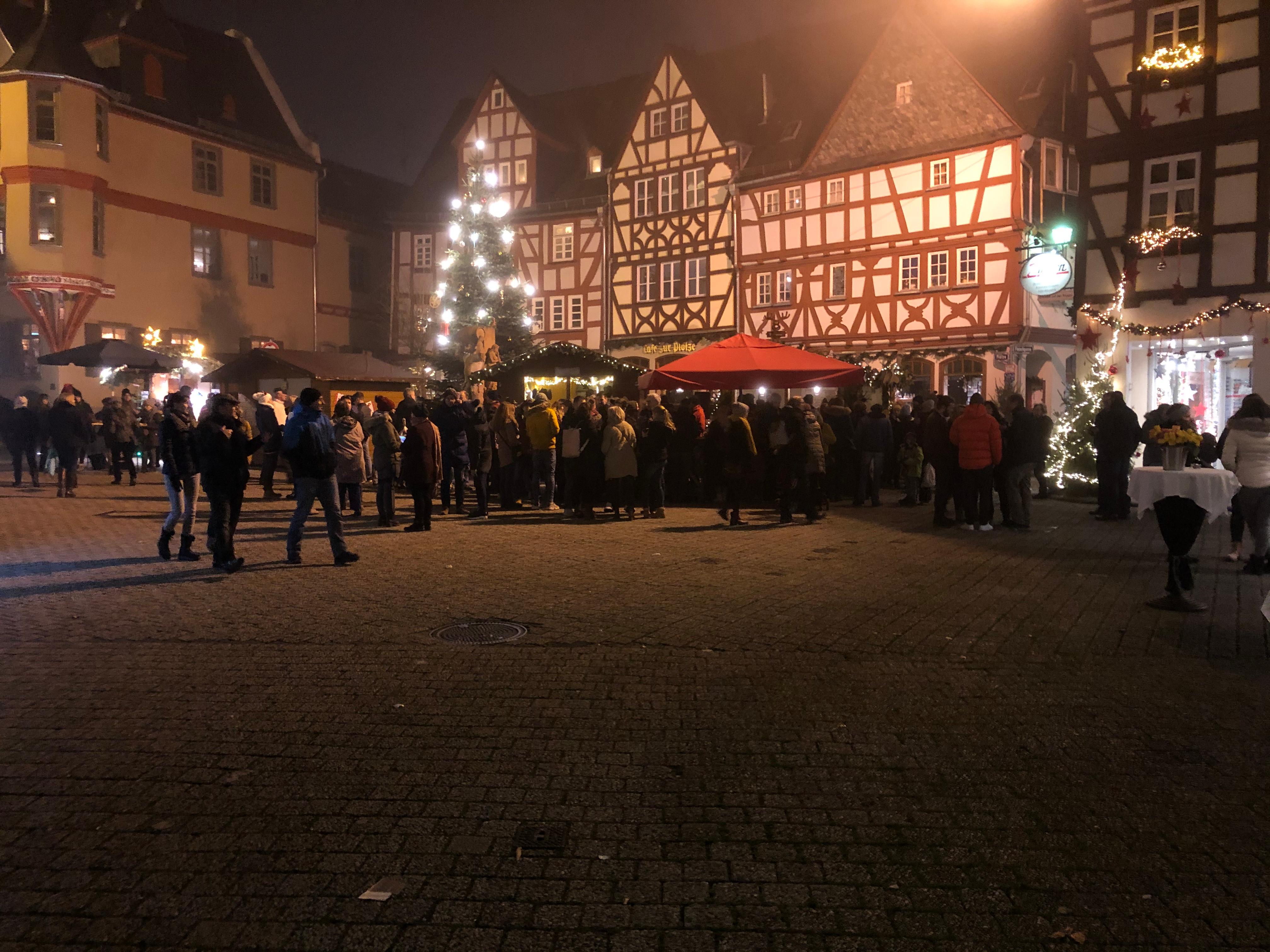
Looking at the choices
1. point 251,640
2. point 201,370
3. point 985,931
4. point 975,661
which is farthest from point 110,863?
point 201,370

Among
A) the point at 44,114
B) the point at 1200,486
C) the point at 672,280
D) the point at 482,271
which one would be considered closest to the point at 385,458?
the point at 1200,486

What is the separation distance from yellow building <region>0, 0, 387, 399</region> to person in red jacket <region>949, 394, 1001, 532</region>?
29.1 metres

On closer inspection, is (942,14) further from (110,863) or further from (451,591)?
(110,863)

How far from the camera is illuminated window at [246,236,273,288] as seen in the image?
130 feet

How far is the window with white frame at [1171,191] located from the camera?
74.1 ft

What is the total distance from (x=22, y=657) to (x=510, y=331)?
30.7 meters

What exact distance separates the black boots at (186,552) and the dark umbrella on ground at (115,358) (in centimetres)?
1397

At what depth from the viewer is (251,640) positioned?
702 centimetres

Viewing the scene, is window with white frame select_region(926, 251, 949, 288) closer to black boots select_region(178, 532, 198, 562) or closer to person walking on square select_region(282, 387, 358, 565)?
person walking on square select_region(282, 387, 358, 565)

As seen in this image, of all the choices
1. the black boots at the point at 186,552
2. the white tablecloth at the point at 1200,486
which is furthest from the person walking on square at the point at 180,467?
the white tablecloth at the point at 1200,486

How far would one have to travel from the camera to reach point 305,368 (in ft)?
77.7

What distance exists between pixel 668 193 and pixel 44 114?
21.4m

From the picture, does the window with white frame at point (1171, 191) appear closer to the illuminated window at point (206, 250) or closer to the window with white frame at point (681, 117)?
the window with white frame at point (681, 117)

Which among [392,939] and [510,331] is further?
[510,331]
